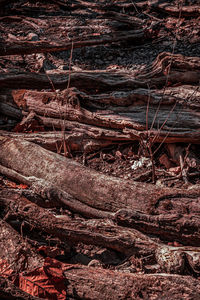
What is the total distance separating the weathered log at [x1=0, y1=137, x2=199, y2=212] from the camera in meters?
2.63

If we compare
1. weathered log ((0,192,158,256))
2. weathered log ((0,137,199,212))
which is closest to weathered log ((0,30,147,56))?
weathered log ((0,137,199,212))

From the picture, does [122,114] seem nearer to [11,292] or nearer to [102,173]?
[102,173]

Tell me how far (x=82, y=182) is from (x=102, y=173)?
8.9 inches

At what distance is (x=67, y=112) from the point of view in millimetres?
4164

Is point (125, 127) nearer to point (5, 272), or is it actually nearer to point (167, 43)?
point (5, 272)

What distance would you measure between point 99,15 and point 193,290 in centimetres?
694

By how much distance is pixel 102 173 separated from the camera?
10.1ft

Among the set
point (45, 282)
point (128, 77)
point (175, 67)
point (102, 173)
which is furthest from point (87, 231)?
point (175, 67)

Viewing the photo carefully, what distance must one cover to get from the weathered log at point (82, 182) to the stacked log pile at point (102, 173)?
0.04 ft

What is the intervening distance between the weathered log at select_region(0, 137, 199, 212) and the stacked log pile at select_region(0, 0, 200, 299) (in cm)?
1

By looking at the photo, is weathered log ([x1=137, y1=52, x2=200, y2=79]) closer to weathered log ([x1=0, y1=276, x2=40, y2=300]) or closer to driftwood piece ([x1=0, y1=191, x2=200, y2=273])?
driftwood piece ([x1=0, y1=191, x2=200, y2=273])

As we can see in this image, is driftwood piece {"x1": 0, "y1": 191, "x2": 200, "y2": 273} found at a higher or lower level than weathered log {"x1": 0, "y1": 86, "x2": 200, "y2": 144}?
lower

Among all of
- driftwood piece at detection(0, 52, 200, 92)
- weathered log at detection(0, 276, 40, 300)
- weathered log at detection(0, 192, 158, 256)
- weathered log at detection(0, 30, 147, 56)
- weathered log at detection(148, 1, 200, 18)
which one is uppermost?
weathered log at detection(148, 1, 200, 18)

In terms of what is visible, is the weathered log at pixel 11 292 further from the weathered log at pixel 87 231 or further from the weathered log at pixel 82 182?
the weathered log at pixel 82 182
